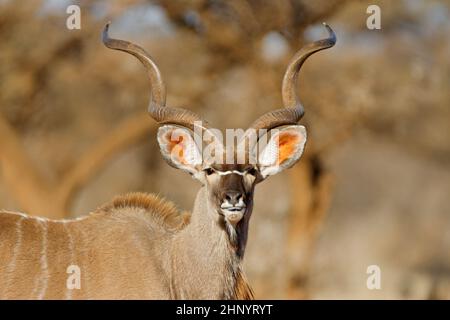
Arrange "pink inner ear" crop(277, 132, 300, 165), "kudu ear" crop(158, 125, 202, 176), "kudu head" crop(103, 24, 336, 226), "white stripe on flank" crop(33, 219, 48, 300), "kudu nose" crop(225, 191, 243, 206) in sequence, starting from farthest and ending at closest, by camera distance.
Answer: "pink inner ear" crop(277, 132, 300, 165), "kudu ear" crop(158, 125, 202, 176), "white stripe on flank" crop(33, 219, 48, 300), "kudu head" crop(103, 24, 336, 226), "kudu nose" crop(225, 191, 243, 206)

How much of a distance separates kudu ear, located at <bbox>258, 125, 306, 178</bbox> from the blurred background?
3.73 m

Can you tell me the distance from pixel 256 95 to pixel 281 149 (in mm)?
5602

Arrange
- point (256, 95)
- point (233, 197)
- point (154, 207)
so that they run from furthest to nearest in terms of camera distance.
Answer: point (256, 95), point (154, 207), point (233, 197)

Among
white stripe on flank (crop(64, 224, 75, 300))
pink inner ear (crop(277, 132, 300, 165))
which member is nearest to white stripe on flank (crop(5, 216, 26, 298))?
white stripe on flank (crop(64, 224, 75, 300))

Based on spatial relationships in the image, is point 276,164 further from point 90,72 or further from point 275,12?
point 90,72

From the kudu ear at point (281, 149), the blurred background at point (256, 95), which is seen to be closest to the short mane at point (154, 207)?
the kudu ear at point (281, 149)

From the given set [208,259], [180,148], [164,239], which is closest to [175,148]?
[180,148]

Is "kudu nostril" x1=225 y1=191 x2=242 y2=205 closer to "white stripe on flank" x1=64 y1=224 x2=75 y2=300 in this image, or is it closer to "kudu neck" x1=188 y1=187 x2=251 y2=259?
"kudu neck" x1=188 y1=187 x2=251 y2=259

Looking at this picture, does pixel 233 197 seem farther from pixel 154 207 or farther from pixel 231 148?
pixel 154 207

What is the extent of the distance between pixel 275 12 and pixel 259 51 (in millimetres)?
427

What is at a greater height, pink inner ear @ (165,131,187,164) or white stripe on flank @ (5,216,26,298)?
pink inner ear @ (165,131,187,164)

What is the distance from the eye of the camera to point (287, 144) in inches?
191

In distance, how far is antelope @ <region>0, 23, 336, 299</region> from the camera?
4480 millimetres

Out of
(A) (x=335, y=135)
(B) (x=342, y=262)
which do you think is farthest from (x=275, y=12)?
(B) (x=342, y=262)
